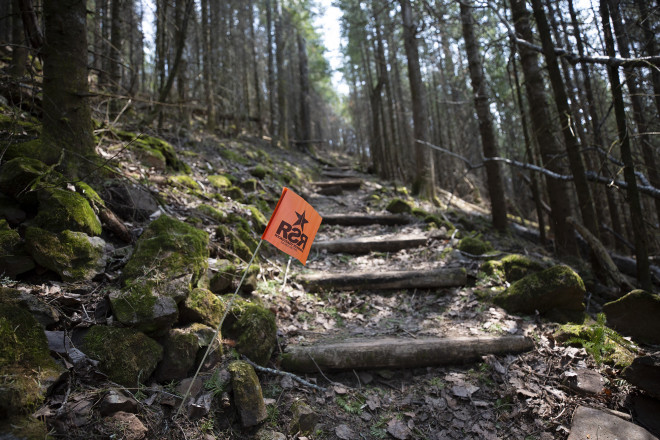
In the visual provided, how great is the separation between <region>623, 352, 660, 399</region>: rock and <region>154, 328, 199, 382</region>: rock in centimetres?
302

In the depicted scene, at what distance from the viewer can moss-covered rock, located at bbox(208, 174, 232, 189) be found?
562cm

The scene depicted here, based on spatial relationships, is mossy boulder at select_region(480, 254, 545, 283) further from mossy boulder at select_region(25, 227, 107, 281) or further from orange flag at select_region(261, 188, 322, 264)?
mossy boulder at select_region(25, 227, 107, 281)

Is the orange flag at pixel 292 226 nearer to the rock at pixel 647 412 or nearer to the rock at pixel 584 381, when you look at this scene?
the rock at pixel 584 381

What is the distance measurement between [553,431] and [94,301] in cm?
326

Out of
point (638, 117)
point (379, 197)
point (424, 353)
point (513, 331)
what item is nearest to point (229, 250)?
point (424, 353)

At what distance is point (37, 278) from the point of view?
229cm

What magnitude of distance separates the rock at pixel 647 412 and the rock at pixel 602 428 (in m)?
0.14

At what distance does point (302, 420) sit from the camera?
89.4 inches

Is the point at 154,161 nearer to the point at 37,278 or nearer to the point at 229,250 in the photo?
the point at 229,250

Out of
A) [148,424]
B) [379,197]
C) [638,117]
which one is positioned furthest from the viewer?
[379,197]

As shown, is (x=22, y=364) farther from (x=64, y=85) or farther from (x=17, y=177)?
(x=64, y=85)

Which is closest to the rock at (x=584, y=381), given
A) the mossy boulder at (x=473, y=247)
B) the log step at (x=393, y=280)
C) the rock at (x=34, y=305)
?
the log step at (x=393, y=280)

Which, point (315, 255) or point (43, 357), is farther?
point (315, 255)

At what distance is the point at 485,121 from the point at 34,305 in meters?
6.79
